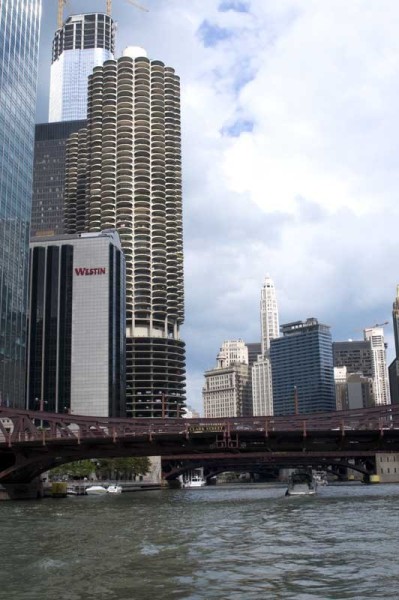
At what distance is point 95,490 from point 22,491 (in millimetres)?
39543

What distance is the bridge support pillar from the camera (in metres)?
107

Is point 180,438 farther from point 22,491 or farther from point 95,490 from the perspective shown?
point 95,490

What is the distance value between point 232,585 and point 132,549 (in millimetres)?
13451

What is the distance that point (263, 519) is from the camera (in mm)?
63531

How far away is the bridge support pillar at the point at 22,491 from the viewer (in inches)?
4225

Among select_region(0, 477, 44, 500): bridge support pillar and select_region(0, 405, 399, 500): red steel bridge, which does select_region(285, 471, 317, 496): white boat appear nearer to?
select_region(0, 405, 399, 500): red steel bridge

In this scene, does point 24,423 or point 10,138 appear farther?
point 10,138

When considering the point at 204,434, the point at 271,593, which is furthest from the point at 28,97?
the point at 271,593

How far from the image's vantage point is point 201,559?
35.9 metres

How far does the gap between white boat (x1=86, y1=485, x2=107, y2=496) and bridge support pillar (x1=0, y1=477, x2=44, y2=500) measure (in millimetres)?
24691

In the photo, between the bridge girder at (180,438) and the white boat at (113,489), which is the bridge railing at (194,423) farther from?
the white boat at (113,489)

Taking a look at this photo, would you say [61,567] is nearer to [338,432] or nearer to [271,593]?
Result: [271,593]

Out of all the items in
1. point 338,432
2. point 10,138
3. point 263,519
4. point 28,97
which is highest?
point 28,97

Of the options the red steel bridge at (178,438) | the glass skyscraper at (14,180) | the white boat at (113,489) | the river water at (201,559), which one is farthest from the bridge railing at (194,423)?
the glass skyscraper at (14,180)
